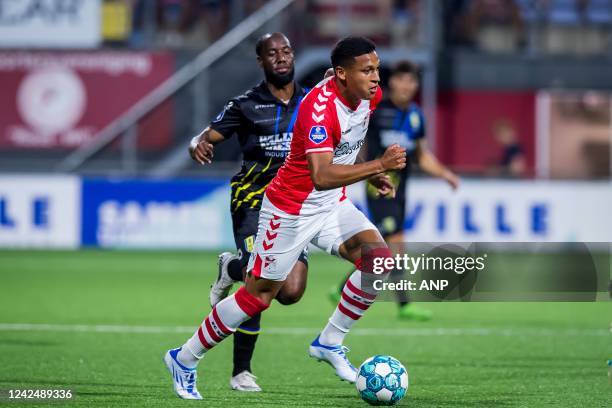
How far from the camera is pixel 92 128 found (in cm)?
2408

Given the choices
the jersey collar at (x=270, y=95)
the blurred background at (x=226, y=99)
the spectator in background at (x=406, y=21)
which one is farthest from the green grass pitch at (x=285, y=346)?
the spectator in background at (x=406, y=21)

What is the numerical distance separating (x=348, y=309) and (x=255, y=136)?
1.32 meters

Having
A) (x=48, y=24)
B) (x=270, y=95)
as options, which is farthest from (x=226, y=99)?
(x=270, y=95)

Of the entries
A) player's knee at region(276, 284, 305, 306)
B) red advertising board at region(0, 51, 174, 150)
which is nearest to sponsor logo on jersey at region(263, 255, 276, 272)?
player's knee at region(276, 284, 305, 306)

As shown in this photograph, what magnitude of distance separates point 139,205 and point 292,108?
11.1m

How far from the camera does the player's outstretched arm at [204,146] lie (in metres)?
8.02

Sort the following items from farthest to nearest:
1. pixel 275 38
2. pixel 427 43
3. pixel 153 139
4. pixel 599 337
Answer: pixel 427 43 < pixel 153 139 < pixel 599 337 < pixel 275 38

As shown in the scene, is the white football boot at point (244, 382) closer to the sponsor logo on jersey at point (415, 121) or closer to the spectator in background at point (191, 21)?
the sponsor logo on jersey at point (415, 121)

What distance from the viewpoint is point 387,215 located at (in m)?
12.2

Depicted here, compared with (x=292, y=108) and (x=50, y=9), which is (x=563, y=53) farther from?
(x=292, y=108)

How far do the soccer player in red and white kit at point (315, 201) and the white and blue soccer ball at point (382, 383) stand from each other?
0.71 meters

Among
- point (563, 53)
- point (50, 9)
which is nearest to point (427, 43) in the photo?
point (563, 53)

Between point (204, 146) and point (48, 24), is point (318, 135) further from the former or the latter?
point (48, 24)

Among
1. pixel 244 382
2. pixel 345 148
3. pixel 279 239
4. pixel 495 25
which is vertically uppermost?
pixel 495 25
